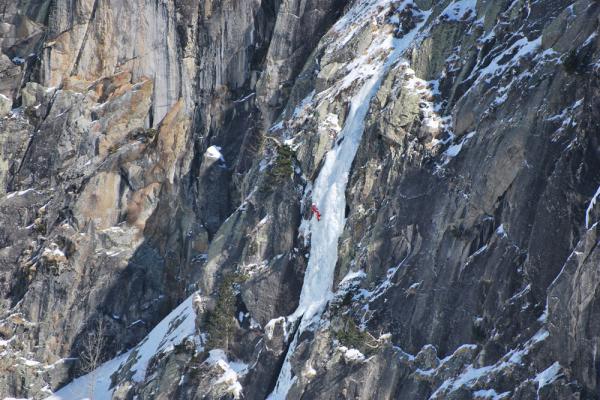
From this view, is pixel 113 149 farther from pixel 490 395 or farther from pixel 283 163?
pixel 490 395

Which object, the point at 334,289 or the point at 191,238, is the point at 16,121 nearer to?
the point at 191,238

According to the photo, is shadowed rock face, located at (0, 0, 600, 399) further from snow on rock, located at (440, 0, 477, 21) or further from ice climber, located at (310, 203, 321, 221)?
ice climber, located at (310, 203, 321, 221)

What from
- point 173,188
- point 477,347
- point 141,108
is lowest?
point 477,347

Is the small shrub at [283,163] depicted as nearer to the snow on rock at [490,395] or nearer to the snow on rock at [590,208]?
the snow on rock at [490,395]

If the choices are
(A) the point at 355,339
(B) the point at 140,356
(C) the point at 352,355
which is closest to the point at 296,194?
(A) the point at 355,339

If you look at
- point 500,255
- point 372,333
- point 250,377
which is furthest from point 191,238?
point 500,255

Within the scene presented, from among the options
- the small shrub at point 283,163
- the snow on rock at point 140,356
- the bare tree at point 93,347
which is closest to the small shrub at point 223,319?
the snow on rock at point 140,356

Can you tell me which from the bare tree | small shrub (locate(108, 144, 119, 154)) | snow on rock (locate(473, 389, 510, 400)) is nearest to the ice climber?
snow on rock (locate(473, 389, 510, 400))
